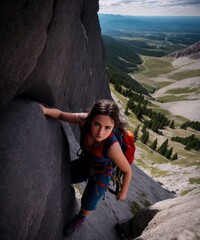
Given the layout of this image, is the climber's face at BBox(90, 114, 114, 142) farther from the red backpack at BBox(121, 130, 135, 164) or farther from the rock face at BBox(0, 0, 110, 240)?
the rock face at BBox(0, 0, 110, 240)

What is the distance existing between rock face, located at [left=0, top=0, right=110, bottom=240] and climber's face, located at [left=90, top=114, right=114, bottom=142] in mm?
1644

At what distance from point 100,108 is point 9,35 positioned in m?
3.54

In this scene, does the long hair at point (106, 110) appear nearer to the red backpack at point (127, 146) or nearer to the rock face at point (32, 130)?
the red backpack at point (127, 146)

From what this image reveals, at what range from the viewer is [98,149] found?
7719 millimetres

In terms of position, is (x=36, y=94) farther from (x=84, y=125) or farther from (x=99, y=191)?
(x=99, y=191)

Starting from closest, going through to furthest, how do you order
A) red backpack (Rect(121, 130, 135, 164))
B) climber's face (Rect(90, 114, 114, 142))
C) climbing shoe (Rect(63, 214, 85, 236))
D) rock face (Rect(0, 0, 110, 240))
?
rock face (Rect(0, 0, 110, 240)), climber's face (Rect(90, 114, 114, 142)), red backpack (Rect(121, 130, 135, 164)), climbing shoe (Rect(63, 214, 85, 236))

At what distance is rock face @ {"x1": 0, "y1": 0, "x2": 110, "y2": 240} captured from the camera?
5.04 metres

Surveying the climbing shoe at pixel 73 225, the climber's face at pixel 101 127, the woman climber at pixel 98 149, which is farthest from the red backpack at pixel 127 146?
the climbing shoe at pixel 73 225

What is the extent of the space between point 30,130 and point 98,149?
248 cm

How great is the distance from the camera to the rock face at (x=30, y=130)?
16.5ft

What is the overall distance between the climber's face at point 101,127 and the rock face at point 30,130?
1.64 meters

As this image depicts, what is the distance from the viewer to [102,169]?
836cm

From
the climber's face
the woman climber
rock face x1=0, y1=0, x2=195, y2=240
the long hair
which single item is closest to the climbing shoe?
the woman climber

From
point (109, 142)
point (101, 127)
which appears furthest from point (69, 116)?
point (109, 142)
